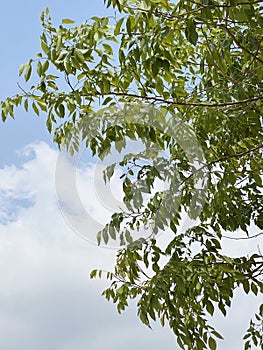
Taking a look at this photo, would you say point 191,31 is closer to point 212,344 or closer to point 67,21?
point 67,21

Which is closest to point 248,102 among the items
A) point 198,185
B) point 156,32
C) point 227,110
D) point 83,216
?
point 227,110

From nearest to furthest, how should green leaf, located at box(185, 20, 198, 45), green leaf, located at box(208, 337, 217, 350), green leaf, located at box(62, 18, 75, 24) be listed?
green leaf, located at box(185, 20, 198, 45) → green leaf, located at box(62, 18, 75, 24) → green leaf, located at box(208, 337, 217, 350)

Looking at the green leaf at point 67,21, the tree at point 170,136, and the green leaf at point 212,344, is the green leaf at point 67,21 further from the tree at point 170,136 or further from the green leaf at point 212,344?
the green leaf at point 212,344

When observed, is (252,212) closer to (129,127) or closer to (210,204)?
(210,204)

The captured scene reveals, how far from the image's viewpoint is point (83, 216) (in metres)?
3.13

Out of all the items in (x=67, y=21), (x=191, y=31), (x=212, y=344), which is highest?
(x=67, y=21)

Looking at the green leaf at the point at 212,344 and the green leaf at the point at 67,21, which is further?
the green leaf at the point at 212,344

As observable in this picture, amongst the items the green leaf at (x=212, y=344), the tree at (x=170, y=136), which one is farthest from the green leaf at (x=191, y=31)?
the green leaf at (x=212, y=344)

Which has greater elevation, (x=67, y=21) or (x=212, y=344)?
(x=67, y=21)

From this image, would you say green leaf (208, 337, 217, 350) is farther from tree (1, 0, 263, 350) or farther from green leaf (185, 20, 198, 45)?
green leaf (185, 20, 198, 45)

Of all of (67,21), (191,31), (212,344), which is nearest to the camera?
(191,31)

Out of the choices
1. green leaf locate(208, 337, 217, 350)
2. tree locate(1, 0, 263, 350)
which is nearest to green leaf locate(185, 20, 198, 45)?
tree locate(1, 0, 263, 350)

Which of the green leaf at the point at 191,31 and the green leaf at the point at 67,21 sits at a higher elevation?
the green leaf at the point at 67,21

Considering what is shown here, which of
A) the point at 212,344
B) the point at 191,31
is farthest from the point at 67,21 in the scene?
the point at 212,344
